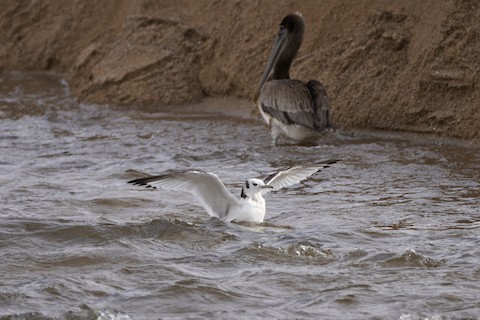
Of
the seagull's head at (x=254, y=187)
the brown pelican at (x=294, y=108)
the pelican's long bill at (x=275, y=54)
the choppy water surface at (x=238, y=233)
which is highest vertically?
the pelican's long bill at (x=275, y=54)

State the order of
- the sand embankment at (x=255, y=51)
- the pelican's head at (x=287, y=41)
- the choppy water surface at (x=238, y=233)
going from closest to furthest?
the choppy water surface at (x=238, y=233)
the sand embankment at (x=255, y=51)
the pelican's head at (x=287, y=41)

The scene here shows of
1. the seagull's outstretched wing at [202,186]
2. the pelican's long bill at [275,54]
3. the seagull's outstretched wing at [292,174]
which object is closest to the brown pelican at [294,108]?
the pelican's long bill at [275,54]

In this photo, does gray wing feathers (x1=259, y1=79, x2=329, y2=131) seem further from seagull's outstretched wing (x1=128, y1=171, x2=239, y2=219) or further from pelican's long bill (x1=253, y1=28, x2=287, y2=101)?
seagull's outstretched wing (x1=128, y1=171, x2=239, y2=219)

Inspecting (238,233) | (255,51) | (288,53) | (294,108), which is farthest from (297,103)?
(238,233)

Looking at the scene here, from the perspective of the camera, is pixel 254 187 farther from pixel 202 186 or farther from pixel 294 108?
pixel 294 108

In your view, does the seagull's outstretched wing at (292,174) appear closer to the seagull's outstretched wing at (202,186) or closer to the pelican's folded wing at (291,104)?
the seagull's outstretched wing at (202,186)

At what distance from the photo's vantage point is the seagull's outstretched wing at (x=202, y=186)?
26.1 feet

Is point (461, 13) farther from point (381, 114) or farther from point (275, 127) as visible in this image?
point (275, 127)

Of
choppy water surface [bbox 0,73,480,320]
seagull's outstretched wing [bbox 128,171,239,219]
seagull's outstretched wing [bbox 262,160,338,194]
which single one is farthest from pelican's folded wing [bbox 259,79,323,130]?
seagull's outstretched wing [bbox 128,171,239,219]

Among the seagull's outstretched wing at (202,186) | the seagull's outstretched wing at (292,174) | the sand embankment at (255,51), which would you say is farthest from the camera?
the sand embankment at (255,51)

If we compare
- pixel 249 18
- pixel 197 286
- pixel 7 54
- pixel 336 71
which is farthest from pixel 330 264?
pixel 7 54

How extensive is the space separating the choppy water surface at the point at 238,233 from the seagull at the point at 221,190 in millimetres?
153

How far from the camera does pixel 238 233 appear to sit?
25.4ft

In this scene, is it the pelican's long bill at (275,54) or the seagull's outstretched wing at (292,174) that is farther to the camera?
the pelican's long bill at (275,54)
